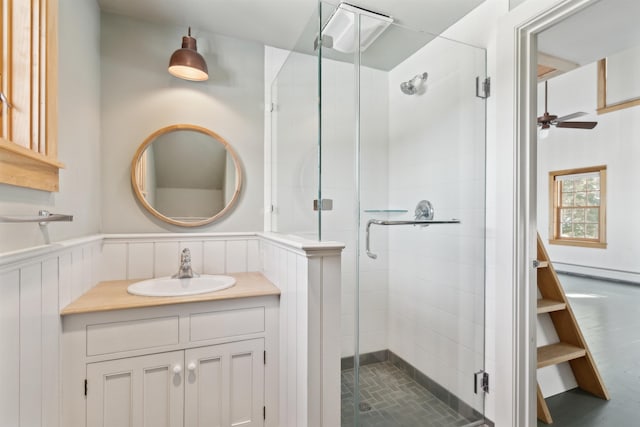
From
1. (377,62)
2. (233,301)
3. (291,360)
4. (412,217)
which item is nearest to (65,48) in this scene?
(233,301)

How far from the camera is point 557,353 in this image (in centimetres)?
188

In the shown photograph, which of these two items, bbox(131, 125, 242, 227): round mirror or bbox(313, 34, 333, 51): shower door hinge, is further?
bbox(131, 125, 242, 227): round mirror

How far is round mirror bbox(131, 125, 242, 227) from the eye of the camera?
1917mm

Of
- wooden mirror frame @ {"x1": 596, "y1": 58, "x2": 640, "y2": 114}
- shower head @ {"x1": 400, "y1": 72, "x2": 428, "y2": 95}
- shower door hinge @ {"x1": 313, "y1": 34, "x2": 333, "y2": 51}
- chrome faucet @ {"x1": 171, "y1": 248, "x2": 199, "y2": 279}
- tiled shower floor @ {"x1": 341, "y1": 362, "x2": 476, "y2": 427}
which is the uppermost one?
wooden mirror frame @ {"x1": 596, "y1": 58, "x2": 640, "y2": 114}

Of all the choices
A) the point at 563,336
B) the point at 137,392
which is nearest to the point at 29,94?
the point at 137,392

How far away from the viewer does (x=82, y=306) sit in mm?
1287

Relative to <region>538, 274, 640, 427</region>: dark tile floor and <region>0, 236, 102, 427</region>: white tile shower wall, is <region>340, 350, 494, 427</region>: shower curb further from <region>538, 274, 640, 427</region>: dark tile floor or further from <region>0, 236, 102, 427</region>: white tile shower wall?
<region>0, 236, 102, 427</region>: white tile shower wall

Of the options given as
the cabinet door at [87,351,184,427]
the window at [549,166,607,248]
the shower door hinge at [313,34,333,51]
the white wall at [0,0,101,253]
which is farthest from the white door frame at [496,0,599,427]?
the window at [549,166,607,248]

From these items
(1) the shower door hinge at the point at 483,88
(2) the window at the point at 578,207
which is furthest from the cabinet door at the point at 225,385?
(2) the window at the point at 578,207

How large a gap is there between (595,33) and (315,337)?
7.89ft

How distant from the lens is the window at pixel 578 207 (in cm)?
546

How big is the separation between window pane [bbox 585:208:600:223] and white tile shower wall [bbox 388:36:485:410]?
18.5ft

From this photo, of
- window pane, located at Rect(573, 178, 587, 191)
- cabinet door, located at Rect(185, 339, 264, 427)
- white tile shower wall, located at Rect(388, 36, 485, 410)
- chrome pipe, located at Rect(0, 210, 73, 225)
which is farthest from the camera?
window pane, located at Rect(573, 178, 587, 191)

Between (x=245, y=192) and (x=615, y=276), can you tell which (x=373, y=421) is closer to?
(x=245, y=192)
